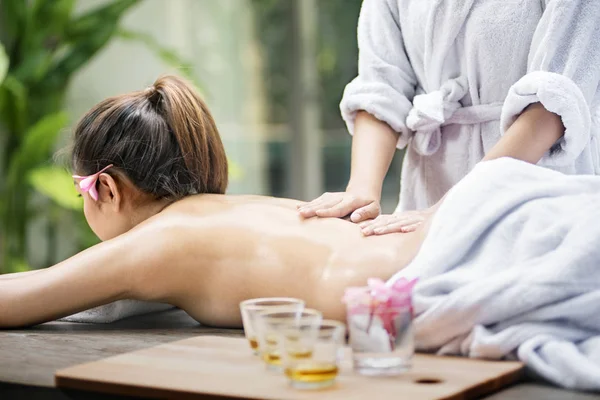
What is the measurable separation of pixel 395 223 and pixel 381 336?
48 centimetres

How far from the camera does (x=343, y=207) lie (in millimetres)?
1838

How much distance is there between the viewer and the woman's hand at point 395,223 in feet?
5.53

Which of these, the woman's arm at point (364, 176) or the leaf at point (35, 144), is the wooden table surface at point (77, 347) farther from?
the leaf at point (35, 144)

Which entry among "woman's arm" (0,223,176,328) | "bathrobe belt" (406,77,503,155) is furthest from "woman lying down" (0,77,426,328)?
"bathrobe belt" (406,77,503,155)

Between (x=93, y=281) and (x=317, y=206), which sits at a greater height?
(x=317, y=206)

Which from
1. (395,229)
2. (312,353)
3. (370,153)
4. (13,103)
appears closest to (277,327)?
(312,353)

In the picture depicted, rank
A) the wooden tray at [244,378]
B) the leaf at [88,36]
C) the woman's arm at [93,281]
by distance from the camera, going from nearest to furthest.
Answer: the wooden tray at [244,378] < the woman's arm at [93,281] < the leaf at [88,36]

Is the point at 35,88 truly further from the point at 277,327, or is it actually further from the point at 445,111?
the point at 277,327

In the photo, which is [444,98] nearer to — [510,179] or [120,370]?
[510,179]

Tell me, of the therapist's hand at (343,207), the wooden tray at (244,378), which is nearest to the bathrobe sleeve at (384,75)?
the therapist's hand at (343,207)

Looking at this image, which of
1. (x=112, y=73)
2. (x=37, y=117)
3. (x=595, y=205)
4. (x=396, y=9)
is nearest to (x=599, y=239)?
(x=595, y=205)

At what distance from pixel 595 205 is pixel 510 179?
0.15 meters

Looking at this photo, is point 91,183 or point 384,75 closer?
point 91,183

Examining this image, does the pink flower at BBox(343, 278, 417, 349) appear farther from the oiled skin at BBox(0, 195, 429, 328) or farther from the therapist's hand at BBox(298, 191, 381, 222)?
the therapist's hand at BBox(298, 191, 381, 222)
